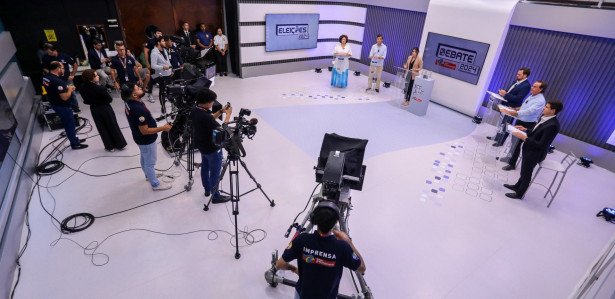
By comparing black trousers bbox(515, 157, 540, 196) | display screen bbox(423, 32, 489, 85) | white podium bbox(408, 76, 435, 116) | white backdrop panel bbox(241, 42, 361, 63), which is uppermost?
display screen bbox(423, 32, 489, 85)

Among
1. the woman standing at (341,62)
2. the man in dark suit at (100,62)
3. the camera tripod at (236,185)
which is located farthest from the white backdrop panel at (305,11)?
the camera tripod at (236,185)

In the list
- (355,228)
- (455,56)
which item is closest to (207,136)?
(355,228)

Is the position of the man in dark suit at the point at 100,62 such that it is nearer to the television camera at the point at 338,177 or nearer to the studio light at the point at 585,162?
the television camera at the point at 338,177

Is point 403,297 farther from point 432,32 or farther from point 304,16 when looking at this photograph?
point 304,16

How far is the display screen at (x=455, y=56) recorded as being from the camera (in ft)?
22.2

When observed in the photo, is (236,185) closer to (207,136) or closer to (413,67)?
(207,136)

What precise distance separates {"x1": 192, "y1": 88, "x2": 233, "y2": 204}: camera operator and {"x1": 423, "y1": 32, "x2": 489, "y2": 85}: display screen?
5.59 meters

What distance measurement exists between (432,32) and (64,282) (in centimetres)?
799

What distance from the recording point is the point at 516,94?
556 centimetres

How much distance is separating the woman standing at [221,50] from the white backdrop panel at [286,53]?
0.51 m

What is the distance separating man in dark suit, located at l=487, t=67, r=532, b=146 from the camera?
5.44 m

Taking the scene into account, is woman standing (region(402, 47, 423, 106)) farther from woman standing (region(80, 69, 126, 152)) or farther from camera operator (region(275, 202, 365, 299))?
camera operator (region(275, 202, 365, 299))

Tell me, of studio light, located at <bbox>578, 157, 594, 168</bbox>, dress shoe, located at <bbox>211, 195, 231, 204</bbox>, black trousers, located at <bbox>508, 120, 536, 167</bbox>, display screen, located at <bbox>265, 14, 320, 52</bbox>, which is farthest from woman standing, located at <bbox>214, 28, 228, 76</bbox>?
studio light, located at <bbox>578, 157, 594, 168</bbox>

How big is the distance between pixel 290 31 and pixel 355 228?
705 cm
